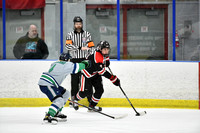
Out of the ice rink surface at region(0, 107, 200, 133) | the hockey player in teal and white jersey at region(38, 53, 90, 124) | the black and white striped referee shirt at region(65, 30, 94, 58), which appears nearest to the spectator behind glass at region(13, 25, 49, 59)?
the black and white striped referee shirt at region(65, 30, 94, 58)

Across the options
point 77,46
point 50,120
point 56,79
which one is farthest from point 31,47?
point 50,120

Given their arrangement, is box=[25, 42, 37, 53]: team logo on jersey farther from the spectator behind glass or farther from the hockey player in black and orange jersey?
the hockey player in black and orange jersey

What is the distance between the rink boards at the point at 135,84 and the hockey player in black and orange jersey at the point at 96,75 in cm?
45

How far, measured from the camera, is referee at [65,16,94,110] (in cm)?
543

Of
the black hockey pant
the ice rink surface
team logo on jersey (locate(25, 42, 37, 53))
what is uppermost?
team logo on jersey (locate(25, 42, 37, 53))

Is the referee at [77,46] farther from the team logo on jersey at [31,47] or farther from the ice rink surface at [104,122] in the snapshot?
the team logo on jersey at [31,47]

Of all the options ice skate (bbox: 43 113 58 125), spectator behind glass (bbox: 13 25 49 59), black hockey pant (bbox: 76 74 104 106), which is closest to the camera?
ice skate (bbox: 43 113 58 125)

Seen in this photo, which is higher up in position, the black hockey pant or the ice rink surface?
the black hockey pant

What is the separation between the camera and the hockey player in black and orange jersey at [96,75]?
192 inches

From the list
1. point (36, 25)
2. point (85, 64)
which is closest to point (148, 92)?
point (85, 64)

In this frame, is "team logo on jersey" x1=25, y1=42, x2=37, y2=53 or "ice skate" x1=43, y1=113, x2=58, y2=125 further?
"team logo on jersey" x1=25, y1=42, x2=37, y2=53

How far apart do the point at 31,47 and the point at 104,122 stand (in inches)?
83.9

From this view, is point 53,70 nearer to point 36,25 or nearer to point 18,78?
point 18,78

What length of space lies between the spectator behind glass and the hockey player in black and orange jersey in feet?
3.24
